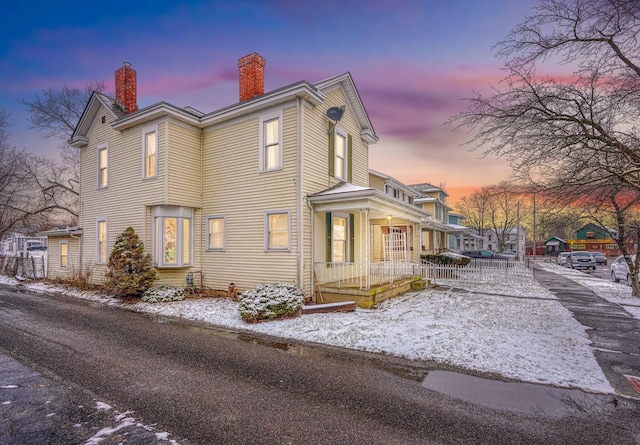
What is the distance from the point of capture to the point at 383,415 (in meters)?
3.69

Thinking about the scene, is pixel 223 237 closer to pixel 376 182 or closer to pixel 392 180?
pixel 376 182

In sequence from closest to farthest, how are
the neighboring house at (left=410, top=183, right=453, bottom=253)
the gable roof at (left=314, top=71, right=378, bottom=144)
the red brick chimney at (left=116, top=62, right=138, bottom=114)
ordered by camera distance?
1. the gable roof at (left=314, top=71, right=378, bottom=144)
2. the red brick chimney at (left=116, top=62, right=138, bottom=114)
3. the neighboring house at (left=410, top=183, right=453, bottom=253)

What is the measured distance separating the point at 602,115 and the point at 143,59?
2018cm

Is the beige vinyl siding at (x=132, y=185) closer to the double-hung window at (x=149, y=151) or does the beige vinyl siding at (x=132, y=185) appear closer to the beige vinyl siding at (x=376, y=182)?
the double-hung window at (x=149, y=151)

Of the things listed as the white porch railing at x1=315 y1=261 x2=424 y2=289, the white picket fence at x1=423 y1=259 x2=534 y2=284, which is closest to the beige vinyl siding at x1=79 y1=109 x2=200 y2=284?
the white porch railing at x1=315 y1=261 x2=424 y2=289

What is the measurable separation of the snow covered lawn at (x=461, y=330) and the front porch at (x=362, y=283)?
17.5 inches

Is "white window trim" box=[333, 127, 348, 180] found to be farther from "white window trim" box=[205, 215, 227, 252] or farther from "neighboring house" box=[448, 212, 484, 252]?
"neighboring house" box=[448, 212, 484, 252]

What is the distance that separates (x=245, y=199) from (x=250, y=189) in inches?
17.2

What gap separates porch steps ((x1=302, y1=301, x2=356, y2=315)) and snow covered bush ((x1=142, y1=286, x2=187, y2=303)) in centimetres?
532

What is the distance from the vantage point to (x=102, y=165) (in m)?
14.9

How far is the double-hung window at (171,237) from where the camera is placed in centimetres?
1206

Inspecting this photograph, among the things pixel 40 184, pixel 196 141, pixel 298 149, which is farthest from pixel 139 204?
pixel 40 184

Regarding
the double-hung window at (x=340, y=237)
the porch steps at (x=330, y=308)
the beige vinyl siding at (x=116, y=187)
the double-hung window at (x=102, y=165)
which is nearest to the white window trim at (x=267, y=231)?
the double-hung window at (x=340, y=237)

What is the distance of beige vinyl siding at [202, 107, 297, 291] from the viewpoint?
421 inches
